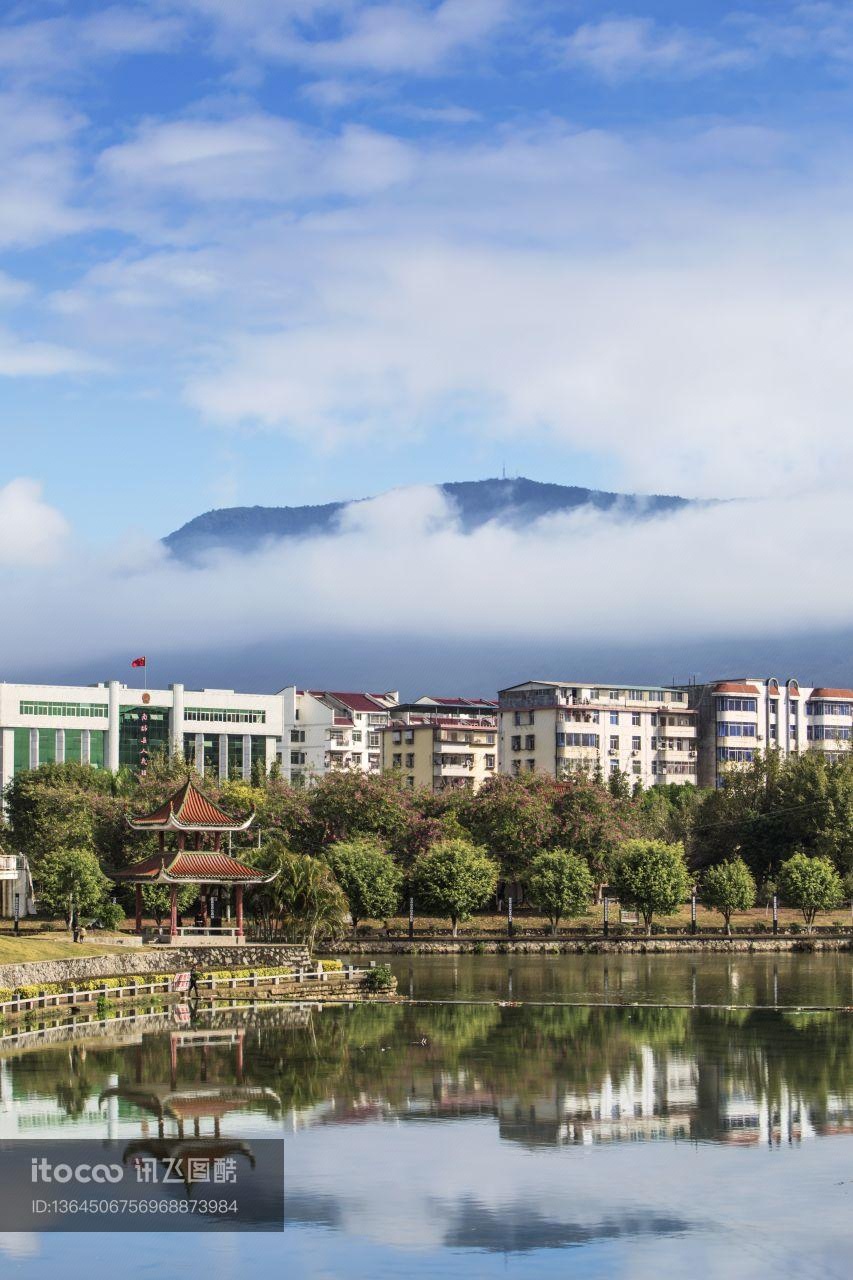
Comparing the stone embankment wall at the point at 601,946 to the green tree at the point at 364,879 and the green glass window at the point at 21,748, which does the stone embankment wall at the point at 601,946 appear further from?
the green glass window at the point at 21,748

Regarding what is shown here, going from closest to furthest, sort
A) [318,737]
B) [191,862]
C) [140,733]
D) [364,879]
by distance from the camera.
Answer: [191,862] → [364,879] → [140,733] → [318,737]

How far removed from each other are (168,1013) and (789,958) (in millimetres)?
39596

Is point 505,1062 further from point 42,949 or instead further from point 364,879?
point 364,879

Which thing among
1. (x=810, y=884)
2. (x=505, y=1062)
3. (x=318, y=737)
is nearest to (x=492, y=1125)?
(x=505, y=1062)

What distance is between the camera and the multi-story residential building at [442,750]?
534 feet

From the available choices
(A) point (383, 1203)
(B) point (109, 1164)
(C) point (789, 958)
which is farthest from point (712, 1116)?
(C) point (789, 958)

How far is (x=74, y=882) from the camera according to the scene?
87.4 meters

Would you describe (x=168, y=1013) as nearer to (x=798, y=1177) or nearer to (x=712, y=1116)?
(x=712, y=1116)

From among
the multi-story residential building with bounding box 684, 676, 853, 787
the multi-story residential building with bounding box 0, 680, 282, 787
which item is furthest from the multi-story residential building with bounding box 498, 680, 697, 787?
the multi-story residential building with bounding box 0, 680, 282, 787

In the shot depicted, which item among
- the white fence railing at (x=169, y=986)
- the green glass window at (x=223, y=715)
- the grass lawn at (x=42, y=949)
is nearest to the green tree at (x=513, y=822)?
the white fence railing at (x=169, y=986)

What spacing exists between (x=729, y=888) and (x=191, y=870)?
3354 centimetres

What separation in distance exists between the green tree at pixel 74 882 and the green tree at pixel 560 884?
2351 centimetres

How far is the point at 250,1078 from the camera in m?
45.2

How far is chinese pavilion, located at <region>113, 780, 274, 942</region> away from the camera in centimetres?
7869
